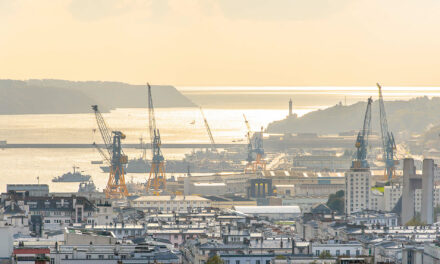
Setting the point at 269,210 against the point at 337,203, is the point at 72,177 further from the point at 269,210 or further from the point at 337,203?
the point at 269,210

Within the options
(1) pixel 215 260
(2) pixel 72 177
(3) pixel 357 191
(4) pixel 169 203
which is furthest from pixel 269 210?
(2) pixel 72 177

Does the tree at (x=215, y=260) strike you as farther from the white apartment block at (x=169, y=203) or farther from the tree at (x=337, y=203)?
the tree at (x=337, y=203)

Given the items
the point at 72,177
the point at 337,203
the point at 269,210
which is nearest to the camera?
the point at 269,210

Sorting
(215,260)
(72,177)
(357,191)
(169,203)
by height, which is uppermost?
(72,177)

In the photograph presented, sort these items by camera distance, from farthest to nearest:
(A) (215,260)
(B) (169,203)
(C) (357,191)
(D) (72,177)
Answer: (D) (72,177) < (B) (169,203) < (C) (357,191) < (A) (215,260)

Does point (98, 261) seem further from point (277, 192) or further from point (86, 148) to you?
point (86, 148)

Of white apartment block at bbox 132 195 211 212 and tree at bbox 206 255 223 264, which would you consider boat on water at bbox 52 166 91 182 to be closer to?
white apartment block at bbox 132 195 211 212

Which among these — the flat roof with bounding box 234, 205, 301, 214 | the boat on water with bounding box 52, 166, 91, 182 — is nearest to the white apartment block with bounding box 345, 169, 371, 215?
the flat roof with bounding box 234, 205, 301, 214
